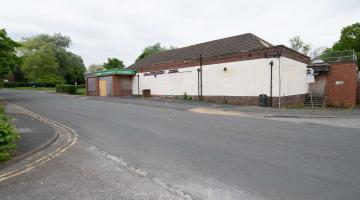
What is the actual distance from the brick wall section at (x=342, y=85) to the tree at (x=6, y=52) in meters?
31.7

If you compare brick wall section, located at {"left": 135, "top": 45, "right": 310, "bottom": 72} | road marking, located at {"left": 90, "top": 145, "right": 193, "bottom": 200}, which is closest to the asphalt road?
road marking, located at {"left": 90, "top": 145, "right": 193, "bottom": 200}

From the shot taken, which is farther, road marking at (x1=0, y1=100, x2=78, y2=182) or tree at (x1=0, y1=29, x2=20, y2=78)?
tree at (x1=0, y1=29, x2=20, y2=78)

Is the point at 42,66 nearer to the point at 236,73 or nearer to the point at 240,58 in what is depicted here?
the point at 236,73

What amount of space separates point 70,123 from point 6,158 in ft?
18.2

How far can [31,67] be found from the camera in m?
54.7

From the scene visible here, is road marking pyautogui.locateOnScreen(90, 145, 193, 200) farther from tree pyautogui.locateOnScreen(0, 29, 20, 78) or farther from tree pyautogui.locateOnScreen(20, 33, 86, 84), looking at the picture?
tree pyautogui.locateOnScreen(20, 33, 86, 84)

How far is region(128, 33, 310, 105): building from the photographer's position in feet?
63.7

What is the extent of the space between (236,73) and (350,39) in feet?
141

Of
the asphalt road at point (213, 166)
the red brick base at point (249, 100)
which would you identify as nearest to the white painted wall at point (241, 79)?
the red brick base at point (249, 100)

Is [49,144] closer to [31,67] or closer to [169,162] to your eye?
[169,162]

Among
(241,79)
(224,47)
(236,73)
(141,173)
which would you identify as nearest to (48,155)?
(141,173)

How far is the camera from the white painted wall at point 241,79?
19.6 metres

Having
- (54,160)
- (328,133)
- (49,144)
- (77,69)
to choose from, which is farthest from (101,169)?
(77,69)

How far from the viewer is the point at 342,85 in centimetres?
2323
